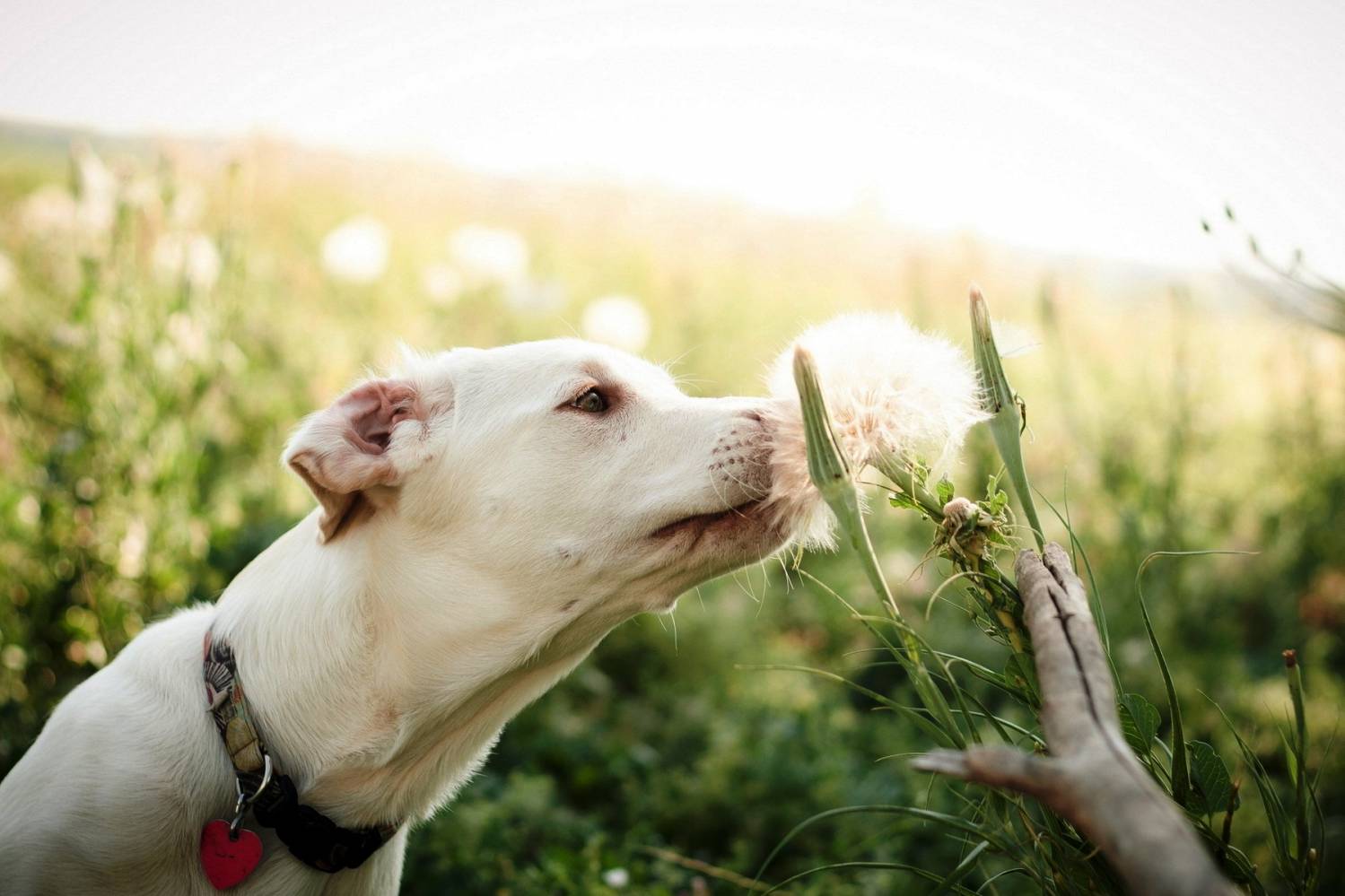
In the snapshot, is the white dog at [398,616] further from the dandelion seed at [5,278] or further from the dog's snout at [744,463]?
the dandelion seed at [5,278]

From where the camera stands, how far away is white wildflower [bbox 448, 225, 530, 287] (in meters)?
6.20

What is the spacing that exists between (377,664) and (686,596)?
2831mm

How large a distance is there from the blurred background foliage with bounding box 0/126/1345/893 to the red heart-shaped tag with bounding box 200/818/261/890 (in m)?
0.88

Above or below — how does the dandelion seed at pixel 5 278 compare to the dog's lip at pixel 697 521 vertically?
below

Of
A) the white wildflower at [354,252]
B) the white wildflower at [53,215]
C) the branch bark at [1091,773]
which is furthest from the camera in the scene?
the white wildflower at [354,252]

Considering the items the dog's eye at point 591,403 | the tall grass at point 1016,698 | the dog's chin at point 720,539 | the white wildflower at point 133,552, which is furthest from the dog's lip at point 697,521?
the white wildflower at point 133,552

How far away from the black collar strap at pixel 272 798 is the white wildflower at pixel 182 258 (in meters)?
2.61

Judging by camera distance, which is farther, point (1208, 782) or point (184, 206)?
point (184, 206)

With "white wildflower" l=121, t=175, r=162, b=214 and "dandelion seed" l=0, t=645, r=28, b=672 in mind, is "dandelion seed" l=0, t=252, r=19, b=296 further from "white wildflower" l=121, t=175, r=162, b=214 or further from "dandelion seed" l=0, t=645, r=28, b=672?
"dandelion seed" l=0, t=645, r=28, b=672

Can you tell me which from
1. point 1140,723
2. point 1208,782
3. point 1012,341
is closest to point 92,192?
point 1012,341

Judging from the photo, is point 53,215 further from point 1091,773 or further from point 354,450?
point 1091,773

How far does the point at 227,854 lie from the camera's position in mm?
1929

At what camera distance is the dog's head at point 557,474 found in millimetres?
1967

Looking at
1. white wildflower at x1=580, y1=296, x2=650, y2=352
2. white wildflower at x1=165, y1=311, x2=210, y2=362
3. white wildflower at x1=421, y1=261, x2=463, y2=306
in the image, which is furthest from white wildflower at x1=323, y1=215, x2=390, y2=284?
white wildflower at x1=165, y1=311, x2=210, y2=362
